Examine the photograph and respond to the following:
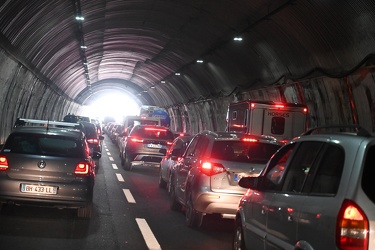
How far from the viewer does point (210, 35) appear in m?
23.6

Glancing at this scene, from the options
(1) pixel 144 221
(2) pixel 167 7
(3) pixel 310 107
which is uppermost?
(2) pixel 167 7

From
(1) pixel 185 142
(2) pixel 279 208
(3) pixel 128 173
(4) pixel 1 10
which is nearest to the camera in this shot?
(2) pixel 279 208

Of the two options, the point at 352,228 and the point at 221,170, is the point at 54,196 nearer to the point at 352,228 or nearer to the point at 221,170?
the point at 221,170

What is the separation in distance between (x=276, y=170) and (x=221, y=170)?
2964 millimetres

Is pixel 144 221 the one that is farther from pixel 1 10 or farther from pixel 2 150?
pixel 1 10

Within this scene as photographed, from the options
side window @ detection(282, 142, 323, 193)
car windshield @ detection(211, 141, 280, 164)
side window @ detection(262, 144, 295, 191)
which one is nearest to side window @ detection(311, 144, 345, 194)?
side window @ detection(282, 142, 323, 193)

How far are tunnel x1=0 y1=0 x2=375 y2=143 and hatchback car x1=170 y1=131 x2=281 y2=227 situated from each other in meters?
5.81

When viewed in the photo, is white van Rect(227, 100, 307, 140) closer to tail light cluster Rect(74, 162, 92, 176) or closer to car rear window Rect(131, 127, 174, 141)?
car rear window Rect(131, 127, 174, 141)

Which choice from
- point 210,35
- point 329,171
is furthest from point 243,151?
point 210,35

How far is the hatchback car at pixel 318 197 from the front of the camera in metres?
4.04

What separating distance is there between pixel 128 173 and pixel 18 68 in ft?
19.1

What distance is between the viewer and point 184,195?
1048 centimetres

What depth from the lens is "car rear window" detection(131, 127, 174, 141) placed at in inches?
790

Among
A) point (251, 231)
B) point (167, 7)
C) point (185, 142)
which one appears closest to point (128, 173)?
point (185, 142)
